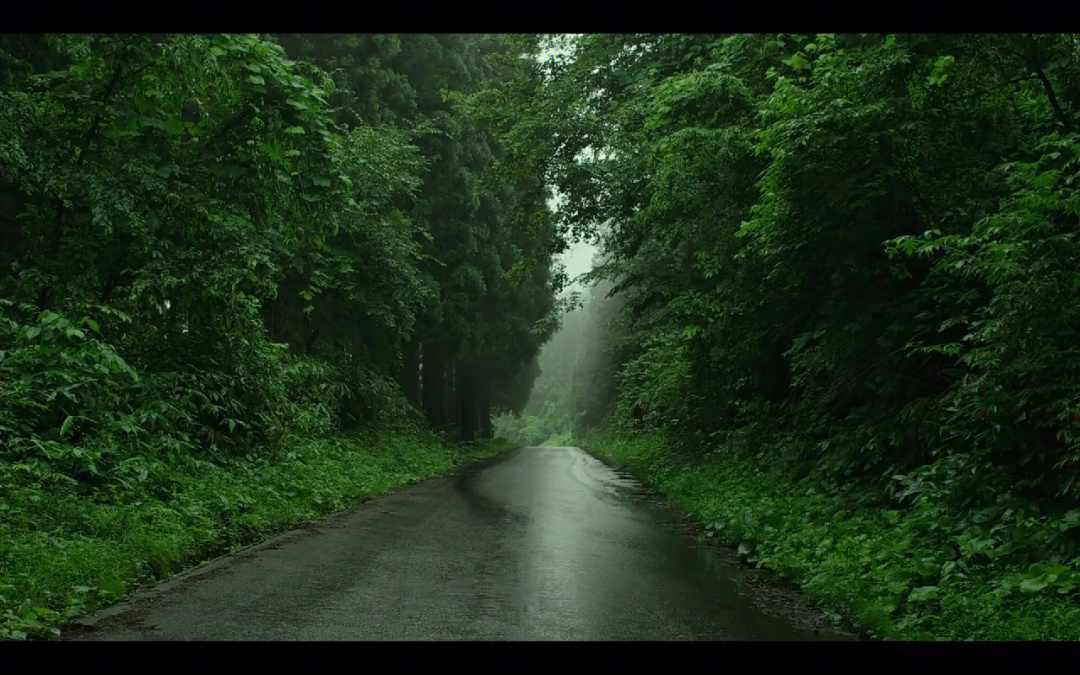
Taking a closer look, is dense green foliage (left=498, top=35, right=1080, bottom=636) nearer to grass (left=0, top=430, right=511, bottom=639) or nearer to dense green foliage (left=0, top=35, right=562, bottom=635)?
grass (left=0, top=430, right=511, bottom=639)

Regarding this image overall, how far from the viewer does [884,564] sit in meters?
6.39

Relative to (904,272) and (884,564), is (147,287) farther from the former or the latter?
(904,272)

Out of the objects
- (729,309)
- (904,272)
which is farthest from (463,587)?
(729,309)

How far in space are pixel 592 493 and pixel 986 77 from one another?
8.96 m

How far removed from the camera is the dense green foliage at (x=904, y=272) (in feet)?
20.3

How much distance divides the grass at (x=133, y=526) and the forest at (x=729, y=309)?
0.12ft

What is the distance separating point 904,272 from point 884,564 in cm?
355

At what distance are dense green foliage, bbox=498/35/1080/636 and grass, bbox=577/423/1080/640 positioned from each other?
0.04 m

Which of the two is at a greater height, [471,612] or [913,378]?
[913,378]

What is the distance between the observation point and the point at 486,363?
95.7ft

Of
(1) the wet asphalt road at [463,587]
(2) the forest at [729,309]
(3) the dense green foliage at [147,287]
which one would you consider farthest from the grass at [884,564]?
(3) the dense green foliage at [147,287]

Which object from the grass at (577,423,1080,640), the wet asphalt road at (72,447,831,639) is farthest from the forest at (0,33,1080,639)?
the wet asphalt road at (72,447,831,639)
